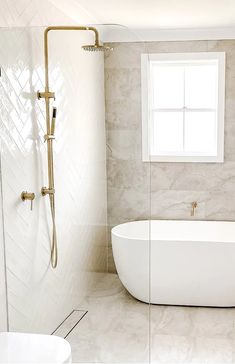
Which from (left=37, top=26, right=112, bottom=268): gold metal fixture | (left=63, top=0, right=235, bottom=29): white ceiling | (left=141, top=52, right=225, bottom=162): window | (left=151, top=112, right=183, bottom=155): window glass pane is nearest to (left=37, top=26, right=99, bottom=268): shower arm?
(left=37, top=26, right=112, bottom=268): gold metal fixture

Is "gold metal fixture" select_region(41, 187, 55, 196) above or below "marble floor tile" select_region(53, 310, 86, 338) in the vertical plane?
above

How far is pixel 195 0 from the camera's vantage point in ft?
12.4

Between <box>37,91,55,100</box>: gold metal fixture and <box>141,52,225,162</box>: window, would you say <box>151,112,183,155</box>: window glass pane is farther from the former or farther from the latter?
<box>37,91,55,100</box>: gold metal fixture

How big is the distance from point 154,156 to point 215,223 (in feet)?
3.13

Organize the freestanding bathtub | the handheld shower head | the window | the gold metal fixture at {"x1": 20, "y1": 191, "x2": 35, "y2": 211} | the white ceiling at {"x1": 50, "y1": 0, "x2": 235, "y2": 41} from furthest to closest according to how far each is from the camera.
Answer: the window, the freestanding bathtub, the white ceiling at {"x1": 50, "y1": 0, "x2": 235, "y2": 41}, the gold metal fixture at {"x1": 20, "y1": 191, "x2": 35, "y2": 211}, the handheld shower head

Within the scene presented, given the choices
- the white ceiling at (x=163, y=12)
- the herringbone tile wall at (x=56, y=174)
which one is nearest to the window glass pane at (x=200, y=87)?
the white ceiling at (x=163, y=12)

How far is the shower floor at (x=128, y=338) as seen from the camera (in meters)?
3.24

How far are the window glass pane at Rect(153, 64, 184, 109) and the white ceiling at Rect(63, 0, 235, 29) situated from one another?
55 cm

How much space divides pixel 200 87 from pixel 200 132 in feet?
1.59

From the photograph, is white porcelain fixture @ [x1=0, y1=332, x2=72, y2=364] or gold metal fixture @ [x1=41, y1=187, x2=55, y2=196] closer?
white porcelain fixture @ [x1=0, y1=332, x2=72, y2=364]

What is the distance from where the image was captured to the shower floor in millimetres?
3244

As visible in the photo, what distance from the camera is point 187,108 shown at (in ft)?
17.8

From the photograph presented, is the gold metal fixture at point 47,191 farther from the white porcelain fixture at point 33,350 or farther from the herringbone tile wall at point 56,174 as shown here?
the white porcelain fixture at point 33,350

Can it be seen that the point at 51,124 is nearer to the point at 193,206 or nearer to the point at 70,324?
the point at 70,324
